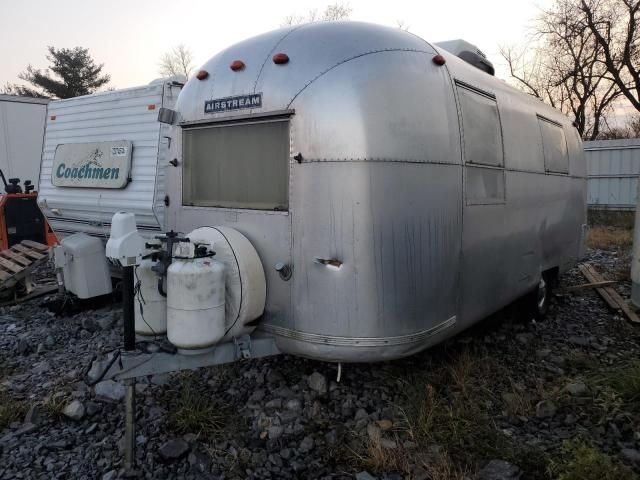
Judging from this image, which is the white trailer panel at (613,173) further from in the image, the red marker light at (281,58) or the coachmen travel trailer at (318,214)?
the red marker light at (281,58)

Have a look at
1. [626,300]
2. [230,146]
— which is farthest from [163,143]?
[626,300]

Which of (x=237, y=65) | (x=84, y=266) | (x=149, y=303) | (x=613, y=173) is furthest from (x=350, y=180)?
(x=613, y=173)

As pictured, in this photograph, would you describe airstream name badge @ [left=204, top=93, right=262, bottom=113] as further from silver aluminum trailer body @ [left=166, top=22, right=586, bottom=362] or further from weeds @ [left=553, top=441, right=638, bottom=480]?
weeds @ [left=553, top=441, right=638, bottom=480]

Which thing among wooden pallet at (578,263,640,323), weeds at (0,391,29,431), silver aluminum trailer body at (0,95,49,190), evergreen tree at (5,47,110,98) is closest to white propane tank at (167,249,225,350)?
weeds at (0,391,29,431)

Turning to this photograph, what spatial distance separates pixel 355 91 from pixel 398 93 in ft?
0.98

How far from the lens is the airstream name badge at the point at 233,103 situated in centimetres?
359

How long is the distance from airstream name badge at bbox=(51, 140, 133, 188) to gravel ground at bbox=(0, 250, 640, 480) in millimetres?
2085

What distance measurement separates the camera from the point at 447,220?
3635mm

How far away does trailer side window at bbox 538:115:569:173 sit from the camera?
5.65m

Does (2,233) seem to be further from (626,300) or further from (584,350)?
(626,300)

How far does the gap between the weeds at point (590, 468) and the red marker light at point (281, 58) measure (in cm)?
299

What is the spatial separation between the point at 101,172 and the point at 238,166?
126 inches

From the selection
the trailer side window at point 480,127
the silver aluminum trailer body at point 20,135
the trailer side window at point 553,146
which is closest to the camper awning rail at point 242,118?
the trailer side window at point 480,127

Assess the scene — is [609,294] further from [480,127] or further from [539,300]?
[480,127]
